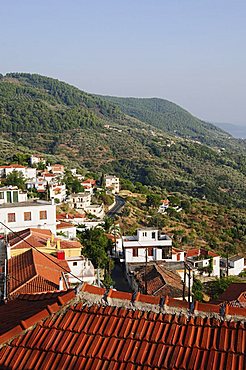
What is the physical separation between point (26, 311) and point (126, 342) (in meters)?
1.65

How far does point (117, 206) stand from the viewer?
51219mm

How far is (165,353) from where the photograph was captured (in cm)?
441

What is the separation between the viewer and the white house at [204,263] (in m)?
30.8

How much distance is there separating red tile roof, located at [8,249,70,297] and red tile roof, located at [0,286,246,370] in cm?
797

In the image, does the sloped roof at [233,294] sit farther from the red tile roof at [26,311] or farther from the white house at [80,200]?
the white house at [80,200]

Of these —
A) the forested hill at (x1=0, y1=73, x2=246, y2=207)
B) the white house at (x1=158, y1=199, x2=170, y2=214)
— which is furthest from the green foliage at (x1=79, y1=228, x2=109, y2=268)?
the forested hill at (x1=0, y1=73, x2=246, y2=207)

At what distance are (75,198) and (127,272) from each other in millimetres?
21504

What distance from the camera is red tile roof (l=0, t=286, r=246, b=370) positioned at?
14.2 ft

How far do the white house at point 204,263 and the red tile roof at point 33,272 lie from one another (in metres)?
15.0

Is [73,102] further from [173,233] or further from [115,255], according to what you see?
[115,255]

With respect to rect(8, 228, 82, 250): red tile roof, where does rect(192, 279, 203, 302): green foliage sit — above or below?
below

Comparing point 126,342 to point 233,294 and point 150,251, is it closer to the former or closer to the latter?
point 233,294

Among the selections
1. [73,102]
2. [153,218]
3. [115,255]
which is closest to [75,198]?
[153,218]

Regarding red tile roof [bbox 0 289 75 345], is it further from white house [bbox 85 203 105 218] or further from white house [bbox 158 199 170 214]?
white house [bbox 158 199 170 214]
